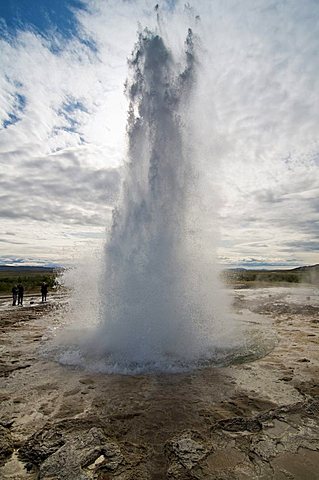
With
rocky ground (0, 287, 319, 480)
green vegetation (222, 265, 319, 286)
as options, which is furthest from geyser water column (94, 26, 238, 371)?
green vegetation (222, 265, 319, 286)

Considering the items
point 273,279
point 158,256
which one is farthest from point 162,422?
point 273,279

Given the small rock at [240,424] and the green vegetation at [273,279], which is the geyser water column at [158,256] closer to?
the small rock at [240,424]

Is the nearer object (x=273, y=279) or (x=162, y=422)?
(x=162, y=422)

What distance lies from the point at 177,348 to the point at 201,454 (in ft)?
13.7

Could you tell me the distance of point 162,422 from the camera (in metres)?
4.50

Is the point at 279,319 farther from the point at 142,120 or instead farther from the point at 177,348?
the point at 142,120

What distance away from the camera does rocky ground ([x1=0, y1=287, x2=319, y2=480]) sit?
3525mm

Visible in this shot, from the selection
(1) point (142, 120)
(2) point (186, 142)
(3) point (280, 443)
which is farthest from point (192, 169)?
(3) point (280, 443)

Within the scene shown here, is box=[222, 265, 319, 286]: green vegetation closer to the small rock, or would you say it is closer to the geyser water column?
the geyser water column

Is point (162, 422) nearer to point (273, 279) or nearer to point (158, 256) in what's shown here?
point (158, 256)

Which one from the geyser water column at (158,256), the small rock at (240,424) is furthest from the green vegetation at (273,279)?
the small rock at (240,424)

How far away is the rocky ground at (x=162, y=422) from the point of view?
3.53m

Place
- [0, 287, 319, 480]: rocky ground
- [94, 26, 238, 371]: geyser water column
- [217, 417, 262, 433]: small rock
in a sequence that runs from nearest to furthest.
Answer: [0, 287, 319, 480]: rocky ground, [217, 417, 262, 433]: small rock, [94, 26, 238, 371]: geyser water column

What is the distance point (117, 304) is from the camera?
8609 millimetres
